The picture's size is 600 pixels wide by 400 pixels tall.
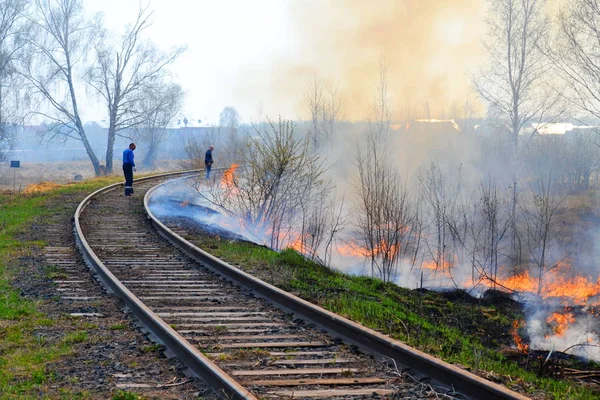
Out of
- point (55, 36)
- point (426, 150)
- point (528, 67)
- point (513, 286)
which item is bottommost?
point (513, 286)

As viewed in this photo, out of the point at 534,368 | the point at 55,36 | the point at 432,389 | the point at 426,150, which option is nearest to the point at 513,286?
the point at 534,368

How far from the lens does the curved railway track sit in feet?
17.5

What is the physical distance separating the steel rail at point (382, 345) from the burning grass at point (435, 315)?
1.58 feet

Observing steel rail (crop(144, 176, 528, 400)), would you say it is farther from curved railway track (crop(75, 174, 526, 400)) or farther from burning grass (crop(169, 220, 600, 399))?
burning grass (crop(169, 220, 600, 399))

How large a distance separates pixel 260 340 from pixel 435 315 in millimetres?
5049

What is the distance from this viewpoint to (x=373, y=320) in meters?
7.95

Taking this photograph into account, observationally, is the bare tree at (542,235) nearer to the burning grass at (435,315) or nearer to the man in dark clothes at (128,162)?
the burning grass at (435,315)

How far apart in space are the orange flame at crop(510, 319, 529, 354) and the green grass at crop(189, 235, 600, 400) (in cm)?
11

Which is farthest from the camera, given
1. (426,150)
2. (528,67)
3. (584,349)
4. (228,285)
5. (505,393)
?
(426,150)

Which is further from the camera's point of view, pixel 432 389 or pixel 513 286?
pixel 513 286

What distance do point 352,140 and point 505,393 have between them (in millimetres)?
41364

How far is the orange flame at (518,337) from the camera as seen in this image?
9820 mm

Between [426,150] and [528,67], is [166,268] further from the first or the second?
[426,150]

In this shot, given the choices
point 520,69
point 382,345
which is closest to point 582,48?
point 520,69
